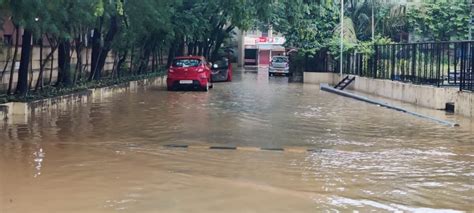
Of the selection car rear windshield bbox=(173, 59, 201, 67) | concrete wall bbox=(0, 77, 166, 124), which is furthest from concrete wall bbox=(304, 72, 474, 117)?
concrete wall bbox=(0, 77, 166, 124)

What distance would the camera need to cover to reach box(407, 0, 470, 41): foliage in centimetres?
3706

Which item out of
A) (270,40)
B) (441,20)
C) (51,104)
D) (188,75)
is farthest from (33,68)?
(270,40)

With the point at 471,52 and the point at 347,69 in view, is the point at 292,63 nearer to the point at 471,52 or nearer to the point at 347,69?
the point at 347,69

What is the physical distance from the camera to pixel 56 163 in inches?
347

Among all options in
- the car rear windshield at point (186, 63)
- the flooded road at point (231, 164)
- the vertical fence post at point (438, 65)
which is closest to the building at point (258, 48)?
the car rear windshield at point (186, 63)

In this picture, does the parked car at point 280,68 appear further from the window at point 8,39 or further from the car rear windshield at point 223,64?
the window at point 8,39

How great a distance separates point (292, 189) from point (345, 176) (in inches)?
44.5

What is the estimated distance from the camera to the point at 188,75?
25.3m

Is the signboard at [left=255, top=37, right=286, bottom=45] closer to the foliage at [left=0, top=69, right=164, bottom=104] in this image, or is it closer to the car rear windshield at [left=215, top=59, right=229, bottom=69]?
the car rear windshield at [left=215, top=59, right=229, bottom=69]

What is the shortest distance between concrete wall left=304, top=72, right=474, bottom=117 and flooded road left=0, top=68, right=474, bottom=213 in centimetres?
159

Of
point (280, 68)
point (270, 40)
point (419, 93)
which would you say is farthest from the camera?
point (270, 40)

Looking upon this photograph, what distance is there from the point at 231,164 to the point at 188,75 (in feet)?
54.0

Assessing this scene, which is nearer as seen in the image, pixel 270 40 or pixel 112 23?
pixel 112 23

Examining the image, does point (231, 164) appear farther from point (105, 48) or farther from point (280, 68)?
point (280, 68)
